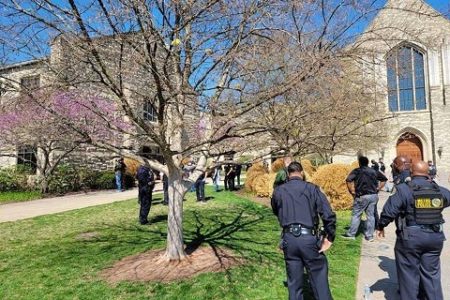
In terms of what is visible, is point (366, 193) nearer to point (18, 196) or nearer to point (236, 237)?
point (236, 237)

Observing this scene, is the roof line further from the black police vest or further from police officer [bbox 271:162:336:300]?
the black police vest

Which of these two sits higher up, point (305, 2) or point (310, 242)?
point (305, 2)

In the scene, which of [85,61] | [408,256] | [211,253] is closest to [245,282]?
[211,253]

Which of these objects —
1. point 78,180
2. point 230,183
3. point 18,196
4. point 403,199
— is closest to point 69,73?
point 403,199

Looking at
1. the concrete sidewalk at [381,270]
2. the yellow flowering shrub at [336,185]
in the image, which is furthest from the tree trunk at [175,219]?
the yellow flowering shrub at [336,185]

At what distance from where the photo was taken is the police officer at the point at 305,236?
391 centimetres

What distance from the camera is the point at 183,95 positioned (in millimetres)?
5387

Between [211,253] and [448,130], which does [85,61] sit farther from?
[448,130]

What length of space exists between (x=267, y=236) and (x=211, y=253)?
6.36 ft

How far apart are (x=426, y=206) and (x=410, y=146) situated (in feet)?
122

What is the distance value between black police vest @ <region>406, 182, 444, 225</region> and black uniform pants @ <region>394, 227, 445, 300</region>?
116mm

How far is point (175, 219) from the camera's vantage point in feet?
20.4

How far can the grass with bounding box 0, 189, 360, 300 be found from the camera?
16.6 feet

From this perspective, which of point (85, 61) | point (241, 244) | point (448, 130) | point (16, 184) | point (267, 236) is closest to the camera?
point (85, 61)
